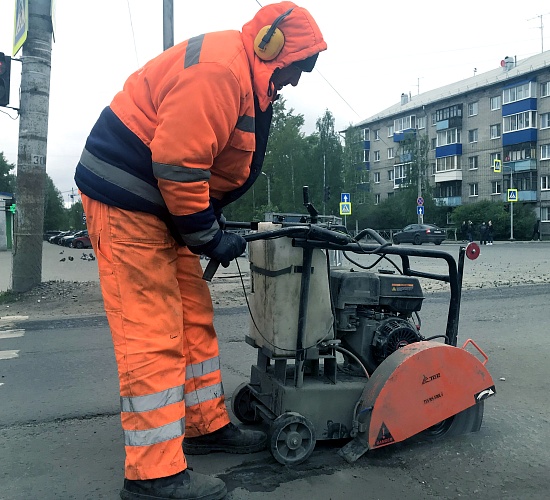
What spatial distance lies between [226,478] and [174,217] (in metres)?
1.34

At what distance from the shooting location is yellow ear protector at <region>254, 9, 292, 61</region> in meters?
2.57

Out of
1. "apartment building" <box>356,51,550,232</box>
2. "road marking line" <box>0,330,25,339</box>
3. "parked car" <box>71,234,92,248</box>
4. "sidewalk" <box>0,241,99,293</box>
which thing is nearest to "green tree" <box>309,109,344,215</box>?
"apartment building" <box>356,51,550,232</box>

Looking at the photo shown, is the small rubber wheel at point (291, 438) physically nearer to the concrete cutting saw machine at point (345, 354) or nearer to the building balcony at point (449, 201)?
the concrete cutting saw machine at point (345, 354)

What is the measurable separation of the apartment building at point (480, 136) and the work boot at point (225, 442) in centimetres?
4309

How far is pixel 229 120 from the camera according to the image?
8.04 ft

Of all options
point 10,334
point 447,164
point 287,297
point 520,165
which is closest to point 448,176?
point 447,164

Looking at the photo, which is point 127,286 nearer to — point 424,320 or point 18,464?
point 18,464

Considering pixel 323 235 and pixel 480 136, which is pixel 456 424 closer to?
pixel 323 235

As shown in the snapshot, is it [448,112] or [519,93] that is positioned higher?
[448,112]

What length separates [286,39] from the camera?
8.57 ft

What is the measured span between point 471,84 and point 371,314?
2323 inches

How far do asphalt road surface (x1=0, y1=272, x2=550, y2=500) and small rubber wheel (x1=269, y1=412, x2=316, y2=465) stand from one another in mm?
58

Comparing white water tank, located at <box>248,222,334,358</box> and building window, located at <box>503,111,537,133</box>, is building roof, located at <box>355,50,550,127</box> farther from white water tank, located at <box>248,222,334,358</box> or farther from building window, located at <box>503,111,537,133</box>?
white water tank, located at <box>248,222,334,358</box>

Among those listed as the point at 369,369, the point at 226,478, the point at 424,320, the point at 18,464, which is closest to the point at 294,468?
the point at 226,478
